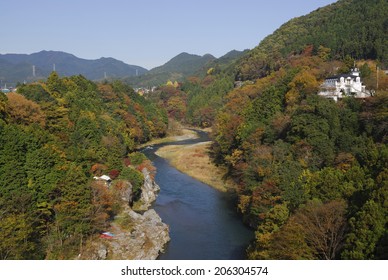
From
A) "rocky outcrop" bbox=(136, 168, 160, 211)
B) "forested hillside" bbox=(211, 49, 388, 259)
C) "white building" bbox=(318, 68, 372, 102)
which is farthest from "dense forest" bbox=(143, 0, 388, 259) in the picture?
"rocky outcrop" bbox=(136, 168, 160, 211)

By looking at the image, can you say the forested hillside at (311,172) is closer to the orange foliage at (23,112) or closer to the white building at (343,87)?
the white building at (343,87)

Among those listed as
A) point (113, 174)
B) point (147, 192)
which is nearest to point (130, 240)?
point (113, 174)

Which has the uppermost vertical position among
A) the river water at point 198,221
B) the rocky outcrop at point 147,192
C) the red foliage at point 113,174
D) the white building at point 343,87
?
the white building at point 343,87

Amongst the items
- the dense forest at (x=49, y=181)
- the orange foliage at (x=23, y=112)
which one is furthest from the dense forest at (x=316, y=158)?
the orange foliage at (x=23, y=112)

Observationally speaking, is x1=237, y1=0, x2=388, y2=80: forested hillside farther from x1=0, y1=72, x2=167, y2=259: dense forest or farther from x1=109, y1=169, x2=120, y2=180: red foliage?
x1=0, y1=72, x2=167, y2=259: dense forest

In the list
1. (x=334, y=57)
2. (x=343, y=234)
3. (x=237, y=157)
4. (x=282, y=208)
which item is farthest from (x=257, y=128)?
(x=334, y=57)

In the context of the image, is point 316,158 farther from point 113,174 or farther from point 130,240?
point 113,174
